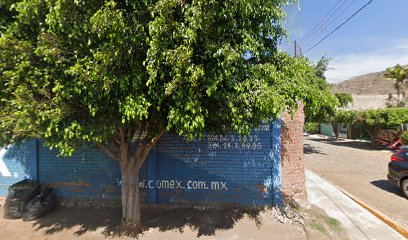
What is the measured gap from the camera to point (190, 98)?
10.1 ft

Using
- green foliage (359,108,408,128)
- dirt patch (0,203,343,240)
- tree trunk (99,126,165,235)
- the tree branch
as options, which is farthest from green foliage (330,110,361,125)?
the tree branch

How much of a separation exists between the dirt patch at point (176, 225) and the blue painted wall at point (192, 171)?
0.35 m

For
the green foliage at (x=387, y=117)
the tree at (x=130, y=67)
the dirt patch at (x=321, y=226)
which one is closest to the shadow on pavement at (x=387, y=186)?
the dirt patch at (x=321, y=226)

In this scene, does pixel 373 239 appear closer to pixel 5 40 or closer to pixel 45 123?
pixel 45 123

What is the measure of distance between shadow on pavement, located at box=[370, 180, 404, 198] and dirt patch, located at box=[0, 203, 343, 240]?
4362 millimetres

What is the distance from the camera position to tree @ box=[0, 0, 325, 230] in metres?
2.99

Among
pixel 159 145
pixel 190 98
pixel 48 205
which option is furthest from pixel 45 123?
pixel 48 205

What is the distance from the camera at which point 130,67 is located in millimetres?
3270

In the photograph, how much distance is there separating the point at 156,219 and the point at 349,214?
4.46 m

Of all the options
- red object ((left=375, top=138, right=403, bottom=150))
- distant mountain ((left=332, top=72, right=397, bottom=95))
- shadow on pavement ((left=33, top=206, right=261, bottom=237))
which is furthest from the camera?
distant mountain ((left=332, top=72, right=397, bottom=95))

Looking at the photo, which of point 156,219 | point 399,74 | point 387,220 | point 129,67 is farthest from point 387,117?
point 129,67

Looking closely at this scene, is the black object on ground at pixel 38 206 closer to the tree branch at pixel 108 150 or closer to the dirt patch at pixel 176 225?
the dirt patch at pixel 176 225

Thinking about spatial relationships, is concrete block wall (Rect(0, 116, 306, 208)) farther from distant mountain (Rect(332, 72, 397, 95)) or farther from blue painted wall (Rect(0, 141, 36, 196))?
distant mountain (Rect(332, 72, 397, 95))

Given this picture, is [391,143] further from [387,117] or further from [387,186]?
[387,186]
